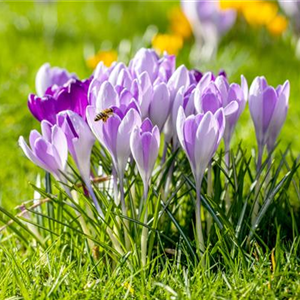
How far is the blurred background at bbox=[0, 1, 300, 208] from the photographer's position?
3.47m

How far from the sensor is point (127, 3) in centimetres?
497

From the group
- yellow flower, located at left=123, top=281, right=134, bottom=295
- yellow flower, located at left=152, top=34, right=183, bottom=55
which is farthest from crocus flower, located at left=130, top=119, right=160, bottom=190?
yellow flower, located at left=152, top=34, right=183, bottom=55

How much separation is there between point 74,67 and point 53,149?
85.0 inches

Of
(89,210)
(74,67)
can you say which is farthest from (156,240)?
(74,67)

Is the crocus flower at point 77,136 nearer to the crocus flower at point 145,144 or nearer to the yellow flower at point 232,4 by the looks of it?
the crocus flower at point 145,144

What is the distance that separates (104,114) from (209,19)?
7.72ft

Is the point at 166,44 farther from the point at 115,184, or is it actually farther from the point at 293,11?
the point at 115,184

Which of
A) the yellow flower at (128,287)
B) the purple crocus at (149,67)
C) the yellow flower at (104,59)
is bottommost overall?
the yellow flower at (128,287)

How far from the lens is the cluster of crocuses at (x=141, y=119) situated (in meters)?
1.69

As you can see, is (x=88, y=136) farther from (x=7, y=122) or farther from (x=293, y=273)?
(x=7, y=122)

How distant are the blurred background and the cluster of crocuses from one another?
1.20 meters

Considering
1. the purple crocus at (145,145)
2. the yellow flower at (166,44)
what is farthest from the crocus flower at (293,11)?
the purple crocus at (145,145)

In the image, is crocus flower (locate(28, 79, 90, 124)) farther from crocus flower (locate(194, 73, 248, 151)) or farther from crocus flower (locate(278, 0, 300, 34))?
crocus flower (locate(278, 0, 300, 34))

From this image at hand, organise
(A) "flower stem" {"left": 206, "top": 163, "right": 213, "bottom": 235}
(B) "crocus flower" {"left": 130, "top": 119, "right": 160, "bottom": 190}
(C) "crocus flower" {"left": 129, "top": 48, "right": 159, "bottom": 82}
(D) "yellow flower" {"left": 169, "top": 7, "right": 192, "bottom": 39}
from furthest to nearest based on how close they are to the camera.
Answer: (D) "yellow flower" {"left": 169, "top": 7, "right": 192, "bottom": 39}
(C) "crocus flower" {"left": 129, "top": 48, "right": 159, "bottom": 82}
(A) "flower stem" {"left": 206, "top": 163, "right": 213, "bottom": 235}
(B) "crocus flower" {"left": 130, "top": 119, "right": 160, "bottom": 190}
